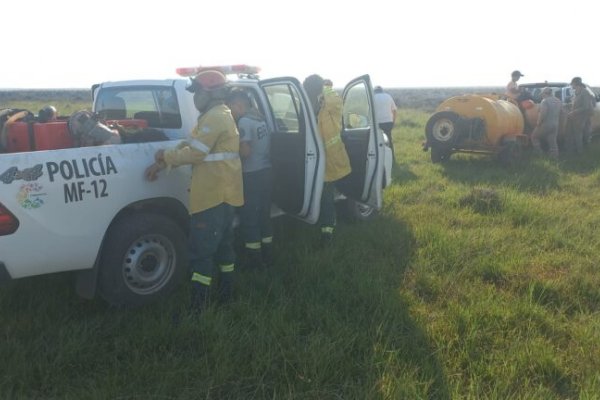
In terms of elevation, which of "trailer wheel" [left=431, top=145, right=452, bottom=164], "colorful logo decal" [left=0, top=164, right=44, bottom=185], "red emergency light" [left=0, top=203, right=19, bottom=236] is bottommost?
"trailer wheel" [left=431, top=145, right=452, bottom=164]

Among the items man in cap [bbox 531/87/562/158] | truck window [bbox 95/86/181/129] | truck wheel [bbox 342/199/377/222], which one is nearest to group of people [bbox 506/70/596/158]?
man in cap [bbox 531/87/562/158]

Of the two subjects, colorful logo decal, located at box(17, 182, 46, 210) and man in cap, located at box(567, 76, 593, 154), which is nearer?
colorful logo decal, located at box(17, 182, 46, 210)

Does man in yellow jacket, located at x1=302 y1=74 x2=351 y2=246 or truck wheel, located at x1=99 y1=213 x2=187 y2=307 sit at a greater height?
man in yellow jacket, located at x1=302 y1=74 x2=351 y2=246

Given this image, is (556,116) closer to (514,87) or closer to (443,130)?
(514,87)

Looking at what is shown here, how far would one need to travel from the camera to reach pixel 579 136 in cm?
1248

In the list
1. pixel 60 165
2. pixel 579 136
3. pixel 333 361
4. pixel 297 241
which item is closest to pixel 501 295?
pixel 333 361

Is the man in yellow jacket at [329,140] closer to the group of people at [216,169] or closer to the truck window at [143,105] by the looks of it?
the group of people at [216,169]

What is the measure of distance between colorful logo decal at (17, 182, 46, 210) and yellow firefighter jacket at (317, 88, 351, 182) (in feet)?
9.48

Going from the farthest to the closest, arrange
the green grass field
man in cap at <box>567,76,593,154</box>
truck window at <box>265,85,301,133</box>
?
man in cap at <box>567,76,593,154</box> < truck window at <box>265,85,301,133</box> < the green grass field

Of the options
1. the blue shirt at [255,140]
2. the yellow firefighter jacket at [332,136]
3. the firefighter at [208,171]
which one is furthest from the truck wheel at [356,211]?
the firefighter at [208,171]

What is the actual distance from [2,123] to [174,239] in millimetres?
1871

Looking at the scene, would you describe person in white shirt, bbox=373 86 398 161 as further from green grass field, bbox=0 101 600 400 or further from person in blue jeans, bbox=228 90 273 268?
person in blue jeans, bbox=228 90 273 268

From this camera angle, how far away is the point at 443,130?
11.0 m

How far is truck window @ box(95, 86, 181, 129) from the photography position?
17.1 ft
